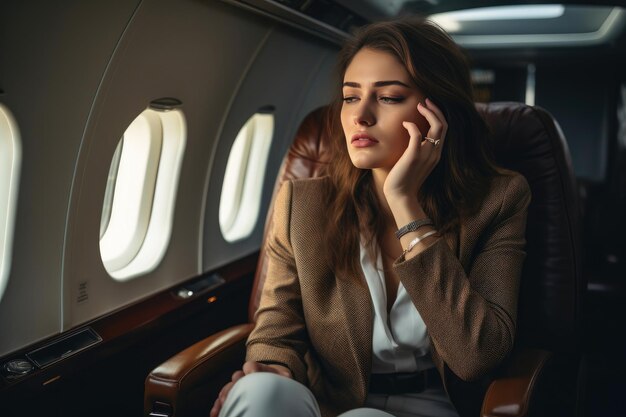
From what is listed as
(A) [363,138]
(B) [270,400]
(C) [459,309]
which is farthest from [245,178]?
(B) [270,400]

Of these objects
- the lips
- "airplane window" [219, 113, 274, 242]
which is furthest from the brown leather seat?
"airplane window" [219, 113, 274, 242]

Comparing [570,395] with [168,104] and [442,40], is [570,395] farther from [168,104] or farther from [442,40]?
[168,104]

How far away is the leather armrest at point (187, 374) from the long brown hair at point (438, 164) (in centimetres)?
45

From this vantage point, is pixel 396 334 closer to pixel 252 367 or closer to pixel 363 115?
pixel 252 367

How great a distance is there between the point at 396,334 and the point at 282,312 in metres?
0.37

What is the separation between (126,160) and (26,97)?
996mm

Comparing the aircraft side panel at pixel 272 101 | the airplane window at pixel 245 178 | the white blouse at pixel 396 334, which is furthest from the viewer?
the airplane window at pixel 245 178

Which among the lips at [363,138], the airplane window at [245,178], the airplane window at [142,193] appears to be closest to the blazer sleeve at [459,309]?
the lips at [363,138]

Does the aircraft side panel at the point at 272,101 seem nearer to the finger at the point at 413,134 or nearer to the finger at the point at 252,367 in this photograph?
the finger at the point at 413,134

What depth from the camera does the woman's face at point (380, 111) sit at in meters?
1.93

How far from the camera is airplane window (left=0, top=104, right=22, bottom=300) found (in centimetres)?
196

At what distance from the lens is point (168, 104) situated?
2.71 m

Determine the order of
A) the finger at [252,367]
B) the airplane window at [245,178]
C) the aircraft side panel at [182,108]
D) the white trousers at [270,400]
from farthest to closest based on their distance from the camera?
the airplane window at [245,178] < the aircraft side panel at [182,108] < the finger at [252,367] < the white trousers at [270,400]

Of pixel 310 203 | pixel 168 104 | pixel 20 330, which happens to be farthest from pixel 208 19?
pixel 20 330
